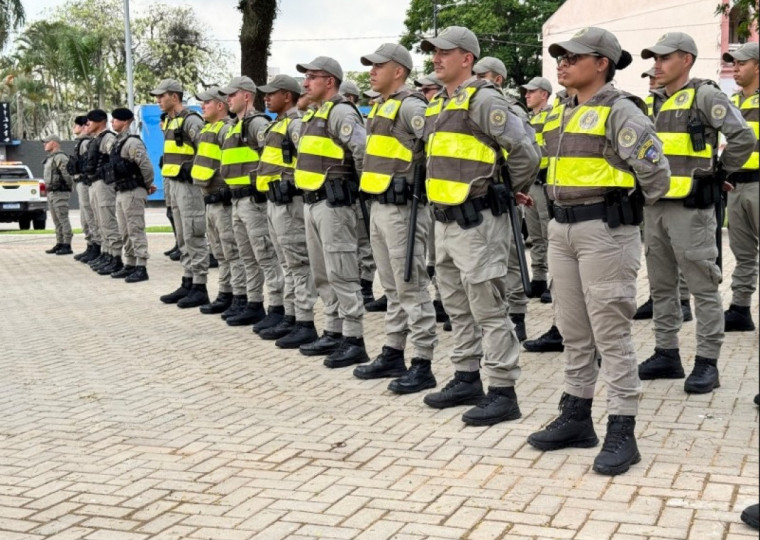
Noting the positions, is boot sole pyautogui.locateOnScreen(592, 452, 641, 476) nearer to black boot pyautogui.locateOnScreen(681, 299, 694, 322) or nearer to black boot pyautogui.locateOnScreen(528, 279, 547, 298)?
black boot pyautogui.locateOnScreen(681, 299, 694, 322)

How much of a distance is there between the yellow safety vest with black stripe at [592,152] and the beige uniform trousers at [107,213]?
10295mm

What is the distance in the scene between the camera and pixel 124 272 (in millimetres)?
14359

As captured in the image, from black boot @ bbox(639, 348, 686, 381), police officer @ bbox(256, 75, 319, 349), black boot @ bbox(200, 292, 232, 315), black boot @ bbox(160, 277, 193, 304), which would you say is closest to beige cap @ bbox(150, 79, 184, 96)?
black boot @ bbox(160, 277, 193, 304)

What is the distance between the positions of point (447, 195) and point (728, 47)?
107ft

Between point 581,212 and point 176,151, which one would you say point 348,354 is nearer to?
point 581,212

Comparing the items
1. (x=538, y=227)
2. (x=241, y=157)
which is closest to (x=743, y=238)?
(x=538, y=227)

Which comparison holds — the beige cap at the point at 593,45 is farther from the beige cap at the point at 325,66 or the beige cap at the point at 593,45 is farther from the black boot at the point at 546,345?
the black boot at the point at 546,345

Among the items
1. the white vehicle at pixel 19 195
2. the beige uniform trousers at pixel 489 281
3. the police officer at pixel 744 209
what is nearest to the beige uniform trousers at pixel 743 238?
A: the police officer at pixel 744 209

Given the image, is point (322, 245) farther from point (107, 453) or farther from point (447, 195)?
point (107, 453)

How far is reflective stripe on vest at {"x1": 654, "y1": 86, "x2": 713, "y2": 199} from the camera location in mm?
6508

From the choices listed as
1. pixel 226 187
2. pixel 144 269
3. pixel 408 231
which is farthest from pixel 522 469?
pixel 144 269

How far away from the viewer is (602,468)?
4953 mm

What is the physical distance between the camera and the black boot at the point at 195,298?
445 inches

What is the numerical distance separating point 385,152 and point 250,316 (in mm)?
3523
